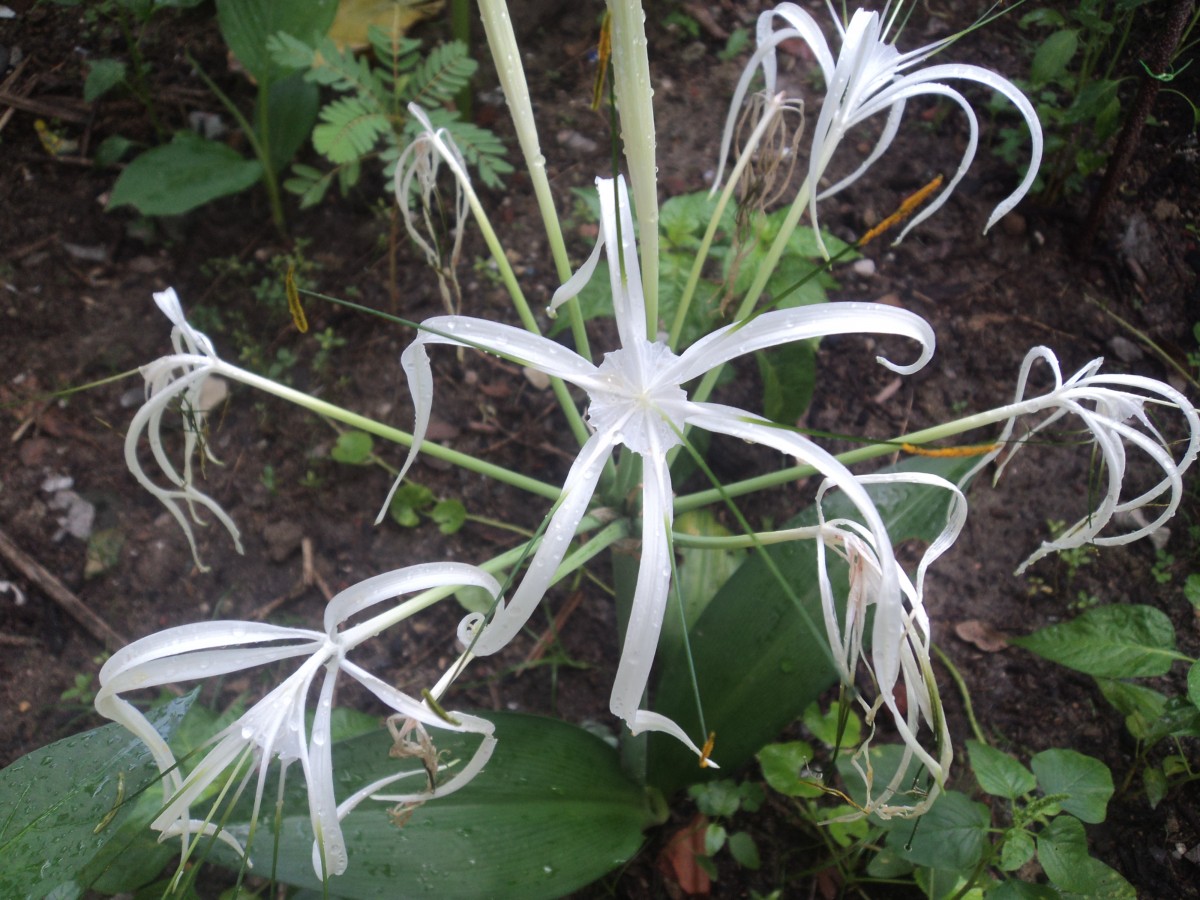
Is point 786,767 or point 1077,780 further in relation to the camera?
point 786,767

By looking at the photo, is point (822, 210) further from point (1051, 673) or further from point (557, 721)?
point (557, 721)

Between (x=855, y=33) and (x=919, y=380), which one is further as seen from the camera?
(x=919, y=380)

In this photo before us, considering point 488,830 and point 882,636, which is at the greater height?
point 882,636

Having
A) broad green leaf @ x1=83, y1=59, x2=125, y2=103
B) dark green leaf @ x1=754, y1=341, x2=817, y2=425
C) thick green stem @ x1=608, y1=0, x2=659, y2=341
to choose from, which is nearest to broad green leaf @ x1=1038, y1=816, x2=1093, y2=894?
dark green leaf @ x1=754, y1=341, x2=817, y2=425

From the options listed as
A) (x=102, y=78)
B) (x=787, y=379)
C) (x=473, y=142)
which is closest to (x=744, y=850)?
(x=787, y=379)

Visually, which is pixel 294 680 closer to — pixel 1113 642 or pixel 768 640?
pixel 768 640

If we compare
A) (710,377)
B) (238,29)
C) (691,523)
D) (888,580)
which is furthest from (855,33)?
(238,29)

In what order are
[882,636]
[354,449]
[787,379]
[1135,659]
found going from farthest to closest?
[354,449] → [787,379] → [1135,659] → [882,636]

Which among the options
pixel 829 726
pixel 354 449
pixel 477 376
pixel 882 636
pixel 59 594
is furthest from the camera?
pixel 477 376
